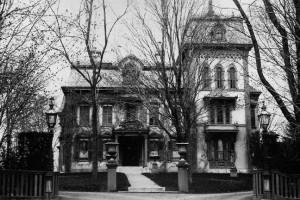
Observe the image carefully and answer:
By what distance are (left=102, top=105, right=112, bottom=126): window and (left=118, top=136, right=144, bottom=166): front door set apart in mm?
2000

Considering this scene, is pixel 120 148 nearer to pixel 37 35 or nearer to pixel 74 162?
pixel 74 162

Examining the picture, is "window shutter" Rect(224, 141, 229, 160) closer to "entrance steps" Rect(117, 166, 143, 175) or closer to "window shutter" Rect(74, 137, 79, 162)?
"entrance steps" Rect(117, 166, 143, 175)

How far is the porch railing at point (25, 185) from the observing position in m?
14.4

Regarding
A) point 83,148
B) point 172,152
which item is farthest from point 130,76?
point 83,148

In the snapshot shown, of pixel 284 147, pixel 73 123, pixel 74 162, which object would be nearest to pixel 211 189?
pixel 284 147

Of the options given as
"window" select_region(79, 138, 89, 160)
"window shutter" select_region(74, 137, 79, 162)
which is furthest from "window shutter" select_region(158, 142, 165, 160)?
"window shutter" select_region(74, 137, 79, 162)

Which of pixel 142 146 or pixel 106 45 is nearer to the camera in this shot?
pixel 106 45

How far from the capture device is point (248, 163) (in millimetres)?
40719

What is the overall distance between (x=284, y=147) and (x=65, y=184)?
1050 cm

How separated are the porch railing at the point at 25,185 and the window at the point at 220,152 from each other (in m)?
26.6

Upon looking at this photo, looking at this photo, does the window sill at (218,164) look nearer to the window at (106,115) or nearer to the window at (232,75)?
the window at (232,75)

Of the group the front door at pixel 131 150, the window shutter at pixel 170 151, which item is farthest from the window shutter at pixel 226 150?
the front door at pixel 131 150

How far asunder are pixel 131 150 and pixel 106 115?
3.82m

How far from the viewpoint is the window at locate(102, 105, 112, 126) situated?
1657 inches
